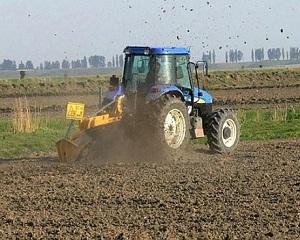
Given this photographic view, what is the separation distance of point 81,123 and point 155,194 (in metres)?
4.38

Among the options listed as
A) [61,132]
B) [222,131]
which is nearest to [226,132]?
[222,131]

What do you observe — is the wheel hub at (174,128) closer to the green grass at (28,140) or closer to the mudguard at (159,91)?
the mudguard at (159,91)

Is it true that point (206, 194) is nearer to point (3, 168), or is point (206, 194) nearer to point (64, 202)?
point (64, 202)

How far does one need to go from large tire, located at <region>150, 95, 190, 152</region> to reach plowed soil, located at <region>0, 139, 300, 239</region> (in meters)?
0.39

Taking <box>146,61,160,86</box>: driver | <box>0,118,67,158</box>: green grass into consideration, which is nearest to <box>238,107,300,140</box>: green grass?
<box>0,118,67,158</box>: green grass

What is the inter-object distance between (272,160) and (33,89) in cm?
3673

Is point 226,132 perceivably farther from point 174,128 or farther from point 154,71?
point 154,71

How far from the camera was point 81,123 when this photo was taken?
14.4m

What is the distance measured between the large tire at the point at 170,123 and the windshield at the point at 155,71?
1.85 feet

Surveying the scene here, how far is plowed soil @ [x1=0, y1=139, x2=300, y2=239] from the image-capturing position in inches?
318

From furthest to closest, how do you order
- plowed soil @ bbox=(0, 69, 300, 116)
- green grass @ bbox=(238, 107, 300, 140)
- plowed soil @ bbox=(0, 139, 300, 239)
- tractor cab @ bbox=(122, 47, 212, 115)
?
1. plowed soil @ bbox=(0, 69, 300, 116)
2. green grass @ bbox=(238, 107, 300, 140)
3. tractor cab @ bbox=(122, 47, 212, 115)
4. plowed soil @ bbox=(0, 139, 300, 239)

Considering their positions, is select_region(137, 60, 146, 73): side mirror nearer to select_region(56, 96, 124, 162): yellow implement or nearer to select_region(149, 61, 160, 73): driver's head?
select_region(149, 61, 160, 73): driver's head

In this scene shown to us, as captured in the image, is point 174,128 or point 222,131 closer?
point 174,128

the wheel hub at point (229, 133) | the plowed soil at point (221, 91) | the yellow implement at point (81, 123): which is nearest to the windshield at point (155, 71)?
the yellow implement at point (81, 123)
